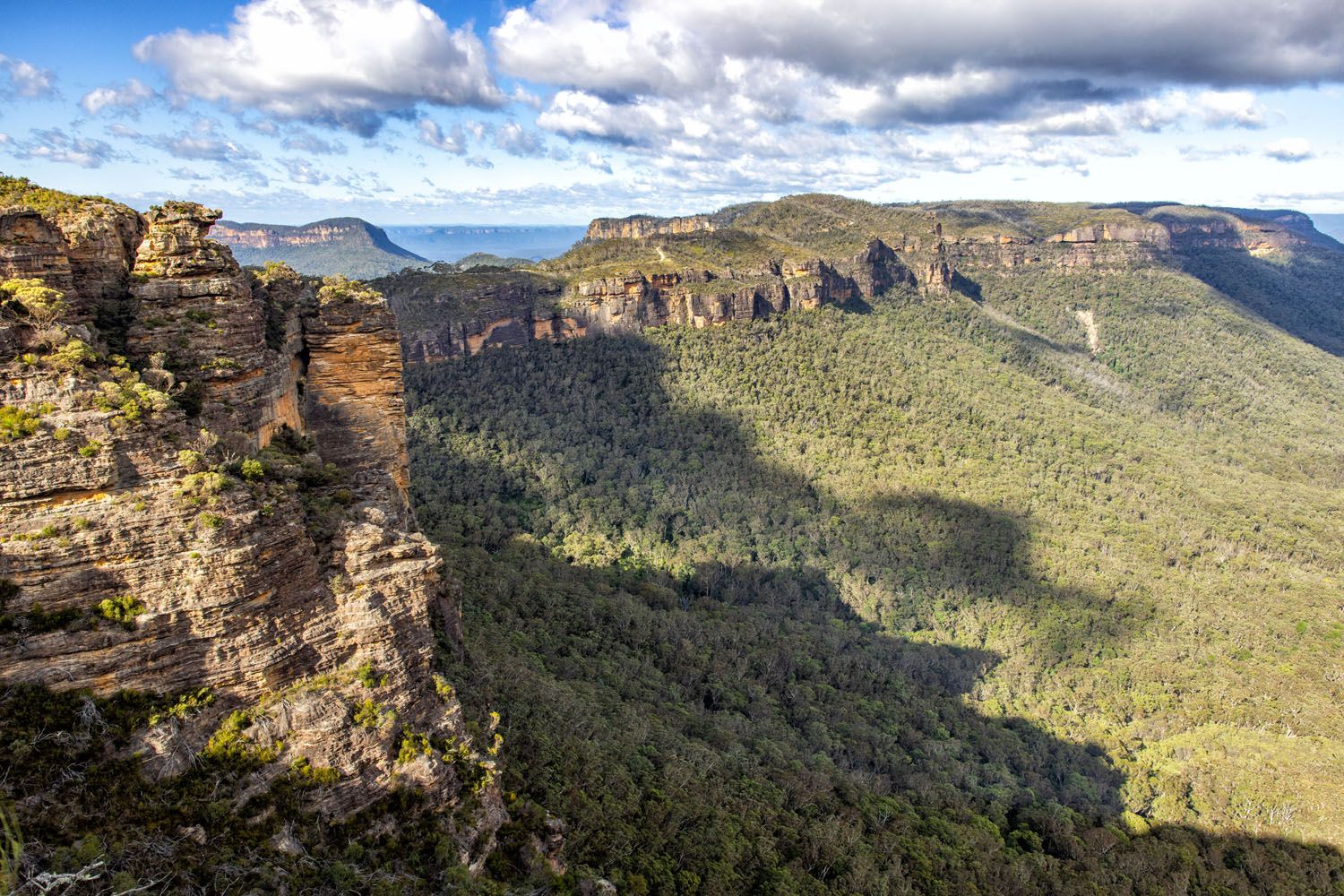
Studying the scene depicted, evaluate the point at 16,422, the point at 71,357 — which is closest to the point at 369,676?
the point at 16,422

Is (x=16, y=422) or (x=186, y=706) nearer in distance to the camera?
(x=16, y=422)

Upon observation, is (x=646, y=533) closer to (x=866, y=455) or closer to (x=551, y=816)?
(x=866, y=455)

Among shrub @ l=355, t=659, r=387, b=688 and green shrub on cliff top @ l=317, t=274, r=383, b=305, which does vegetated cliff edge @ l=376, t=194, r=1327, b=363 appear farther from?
shrub @ l=355, t=659, r=387, b=688

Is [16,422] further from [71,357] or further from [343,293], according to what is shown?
[343,293]

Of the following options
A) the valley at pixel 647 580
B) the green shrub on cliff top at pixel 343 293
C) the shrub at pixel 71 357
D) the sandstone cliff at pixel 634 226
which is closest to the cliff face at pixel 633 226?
the sandstone cliff at pixel 634 226

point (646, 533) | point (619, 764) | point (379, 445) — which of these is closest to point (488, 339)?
point (646, 533)

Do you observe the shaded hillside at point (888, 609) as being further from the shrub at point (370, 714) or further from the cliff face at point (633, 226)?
the cliff face at point (633, 226)

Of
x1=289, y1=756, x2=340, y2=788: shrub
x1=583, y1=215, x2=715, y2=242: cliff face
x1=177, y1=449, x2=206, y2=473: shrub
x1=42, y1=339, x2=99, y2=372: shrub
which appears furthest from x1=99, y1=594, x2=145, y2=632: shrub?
x1=583, y1=215, x2=715, y2=242: cliff face
